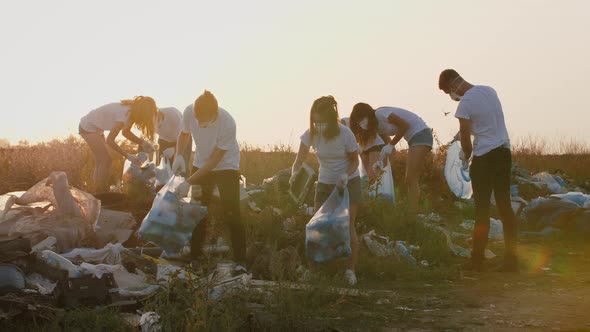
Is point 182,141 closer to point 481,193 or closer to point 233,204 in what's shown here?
point 233,204

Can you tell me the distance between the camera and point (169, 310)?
450 centimetres

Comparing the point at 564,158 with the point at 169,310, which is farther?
the point at 564,158

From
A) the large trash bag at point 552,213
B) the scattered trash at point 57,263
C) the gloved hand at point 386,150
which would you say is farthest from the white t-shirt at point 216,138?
the large trash bag at point 552,213

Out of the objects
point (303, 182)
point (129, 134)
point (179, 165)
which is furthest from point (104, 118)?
point (303, 182)

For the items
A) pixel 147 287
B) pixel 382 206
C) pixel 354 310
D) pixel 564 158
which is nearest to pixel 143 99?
pixel 382 206

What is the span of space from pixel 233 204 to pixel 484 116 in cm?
243

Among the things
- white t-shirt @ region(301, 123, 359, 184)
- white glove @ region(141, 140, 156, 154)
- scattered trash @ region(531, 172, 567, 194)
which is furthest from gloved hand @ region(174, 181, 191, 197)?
scattered trash @ region(531, 172, 567, 194)

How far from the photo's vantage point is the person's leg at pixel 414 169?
30.4 feet

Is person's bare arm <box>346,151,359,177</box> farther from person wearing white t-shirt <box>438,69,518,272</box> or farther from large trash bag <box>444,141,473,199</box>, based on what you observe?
large trash bag <box>444,141,473,199</box>

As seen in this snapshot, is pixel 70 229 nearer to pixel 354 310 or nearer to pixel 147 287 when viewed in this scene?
pixel 147 287

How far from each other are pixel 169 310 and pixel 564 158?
765 inches

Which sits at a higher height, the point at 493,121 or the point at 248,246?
the point at 493,121

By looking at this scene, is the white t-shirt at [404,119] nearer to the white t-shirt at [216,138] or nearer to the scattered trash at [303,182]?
the scattered trash at [303,182]

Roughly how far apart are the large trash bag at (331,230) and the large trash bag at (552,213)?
5.26m
